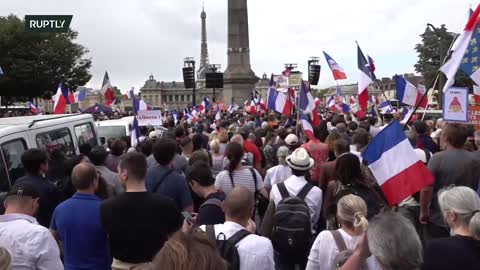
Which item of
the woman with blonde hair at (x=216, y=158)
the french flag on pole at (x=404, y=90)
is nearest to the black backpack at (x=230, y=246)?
the woman with blonde hair at (x=216, y=158)

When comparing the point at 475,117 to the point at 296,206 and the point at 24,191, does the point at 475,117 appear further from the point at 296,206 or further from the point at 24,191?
the point at 24,191

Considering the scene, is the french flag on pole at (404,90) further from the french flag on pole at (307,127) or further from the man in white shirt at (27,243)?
the man in white shirt at (27,243)

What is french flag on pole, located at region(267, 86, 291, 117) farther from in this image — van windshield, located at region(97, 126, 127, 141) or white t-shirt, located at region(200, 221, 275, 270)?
white t-shirt, located at region(200, 221, 275, 270)

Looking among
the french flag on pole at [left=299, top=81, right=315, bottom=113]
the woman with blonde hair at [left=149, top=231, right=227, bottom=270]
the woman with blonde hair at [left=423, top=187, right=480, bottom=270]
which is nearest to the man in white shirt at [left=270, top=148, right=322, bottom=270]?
the woman with blonde hair at [left=423, top=187, right=480, bottom=270]

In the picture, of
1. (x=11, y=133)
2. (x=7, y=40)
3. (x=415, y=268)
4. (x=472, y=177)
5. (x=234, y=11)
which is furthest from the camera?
(x=7, y=40)

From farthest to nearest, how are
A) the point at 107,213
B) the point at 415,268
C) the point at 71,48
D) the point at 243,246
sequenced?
the point at 71,48
the point at 107,213
the point at 243,246
the point at 415,268

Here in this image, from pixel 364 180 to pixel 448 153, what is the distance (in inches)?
51.2

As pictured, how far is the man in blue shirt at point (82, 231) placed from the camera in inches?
197

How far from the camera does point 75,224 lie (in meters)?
5.01

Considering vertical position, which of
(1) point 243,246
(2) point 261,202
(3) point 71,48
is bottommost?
(2) point 261,202

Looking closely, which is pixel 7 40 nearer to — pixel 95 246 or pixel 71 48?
pixel 71 48

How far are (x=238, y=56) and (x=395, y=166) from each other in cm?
3695

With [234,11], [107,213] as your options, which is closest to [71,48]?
[234,11]

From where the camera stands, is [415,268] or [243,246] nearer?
[415,268]
